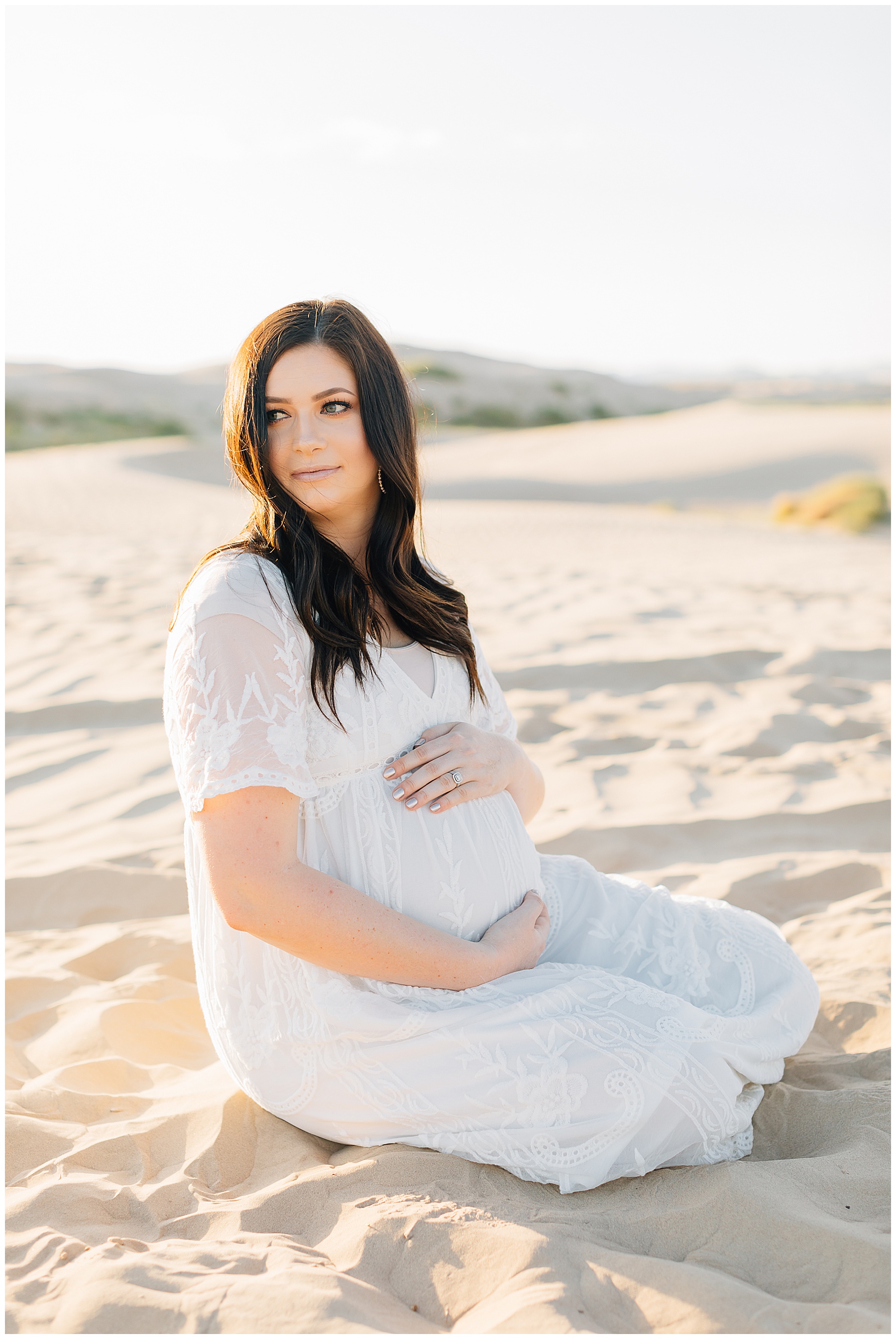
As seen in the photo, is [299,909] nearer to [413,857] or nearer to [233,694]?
[413,857]

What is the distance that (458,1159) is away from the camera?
1941mm

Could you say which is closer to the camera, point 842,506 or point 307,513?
point 307,513

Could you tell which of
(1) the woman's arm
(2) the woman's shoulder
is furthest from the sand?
(2) the woman's shoulder

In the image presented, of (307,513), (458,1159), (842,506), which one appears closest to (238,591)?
(307,513)

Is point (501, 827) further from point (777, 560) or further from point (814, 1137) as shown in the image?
point (777, 560)

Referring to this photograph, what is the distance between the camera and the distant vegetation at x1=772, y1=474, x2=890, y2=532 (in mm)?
11992

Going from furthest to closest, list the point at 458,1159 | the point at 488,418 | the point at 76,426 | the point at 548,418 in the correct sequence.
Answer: the point at 548,418 < the point at 488,418 < the point at 76,426 < the point at 458,1159

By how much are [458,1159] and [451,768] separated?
2.40ft

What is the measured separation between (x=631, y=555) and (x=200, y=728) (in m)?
8.04

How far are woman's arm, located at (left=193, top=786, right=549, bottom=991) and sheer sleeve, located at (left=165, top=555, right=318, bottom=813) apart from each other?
44mm

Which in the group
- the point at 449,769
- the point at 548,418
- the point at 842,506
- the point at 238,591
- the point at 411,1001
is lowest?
the point at 411,1001

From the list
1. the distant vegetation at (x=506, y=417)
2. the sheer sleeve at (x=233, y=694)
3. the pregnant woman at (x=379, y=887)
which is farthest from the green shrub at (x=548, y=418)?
the sheer sleeve at (x=233, y=694)

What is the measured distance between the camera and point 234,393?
2125 millimetres

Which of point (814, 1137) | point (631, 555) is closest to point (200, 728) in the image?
point (814, 1137)
